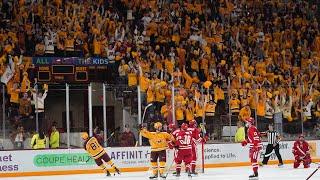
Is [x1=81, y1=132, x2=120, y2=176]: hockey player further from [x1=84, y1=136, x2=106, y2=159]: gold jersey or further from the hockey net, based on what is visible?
the hockey net

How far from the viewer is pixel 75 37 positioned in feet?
79.5

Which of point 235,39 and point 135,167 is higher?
point 235,39

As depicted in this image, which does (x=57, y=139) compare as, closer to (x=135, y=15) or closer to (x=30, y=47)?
(x=30, y=47)

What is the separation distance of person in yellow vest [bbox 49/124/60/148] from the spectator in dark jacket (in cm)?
197

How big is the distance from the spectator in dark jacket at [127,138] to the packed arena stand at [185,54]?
2.48ft

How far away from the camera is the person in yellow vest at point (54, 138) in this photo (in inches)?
798

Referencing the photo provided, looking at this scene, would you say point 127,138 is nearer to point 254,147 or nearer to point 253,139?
point 253,139

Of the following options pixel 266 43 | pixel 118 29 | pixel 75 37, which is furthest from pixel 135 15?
pixel 266 43

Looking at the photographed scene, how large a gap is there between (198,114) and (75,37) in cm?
536

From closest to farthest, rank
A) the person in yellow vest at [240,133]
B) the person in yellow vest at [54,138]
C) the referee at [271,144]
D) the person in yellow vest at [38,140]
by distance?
1. the person in yellow vest at [38,140]
2. the person in yellow vest at [54,138]
3. the referee at [271,144]
4. the person in yellow vest at [240,133]

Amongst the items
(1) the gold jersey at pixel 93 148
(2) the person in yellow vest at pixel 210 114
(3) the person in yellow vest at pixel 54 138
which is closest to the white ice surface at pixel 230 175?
(1) the gold jersey at pixel 93 148

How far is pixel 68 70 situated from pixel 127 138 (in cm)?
313

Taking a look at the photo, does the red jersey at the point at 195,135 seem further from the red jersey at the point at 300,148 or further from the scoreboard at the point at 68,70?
the scoreboard at the point at 68,70

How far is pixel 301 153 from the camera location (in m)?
21.4
